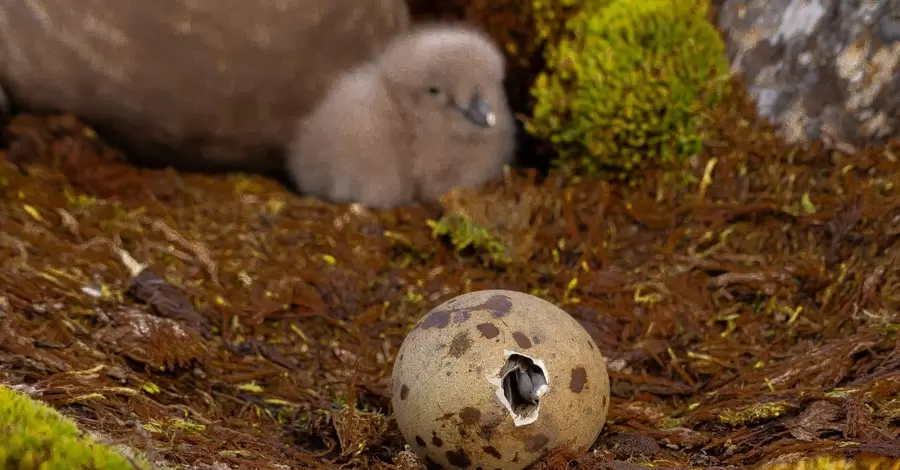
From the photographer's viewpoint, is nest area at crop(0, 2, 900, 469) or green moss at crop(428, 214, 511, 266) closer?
nest area at crop(0, 2, 900, 469)

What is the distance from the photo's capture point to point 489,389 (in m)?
2.11

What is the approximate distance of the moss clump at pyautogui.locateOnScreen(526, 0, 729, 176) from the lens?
390 centimetres

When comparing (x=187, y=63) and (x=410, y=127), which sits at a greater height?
(x=187, y=63)

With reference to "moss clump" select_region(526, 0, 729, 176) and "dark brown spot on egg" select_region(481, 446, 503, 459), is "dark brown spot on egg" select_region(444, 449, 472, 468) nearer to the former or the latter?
"dark brown spot on egg" select_region(481, 446, 503, 459)

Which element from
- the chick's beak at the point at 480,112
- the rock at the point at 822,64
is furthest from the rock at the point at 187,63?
the rock at the point at 822,64

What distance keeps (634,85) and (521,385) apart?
2165 millimetres

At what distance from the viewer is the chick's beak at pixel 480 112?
13.2 feet

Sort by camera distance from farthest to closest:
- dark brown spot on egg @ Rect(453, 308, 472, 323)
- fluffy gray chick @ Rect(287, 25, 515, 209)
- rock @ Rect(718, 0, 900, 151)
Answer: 1. fluffy gray chick @ Rect(287, 25, 515, 209)
2. rock @ Rect(718, 0, 900, 151)
3. dark brown spot on egg @ Rect(453, 308, 472, 323)

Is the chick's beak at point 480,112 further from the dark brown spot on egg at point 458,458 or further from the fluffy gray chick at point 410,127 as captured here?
the dark brown spot on egg at point 458,458

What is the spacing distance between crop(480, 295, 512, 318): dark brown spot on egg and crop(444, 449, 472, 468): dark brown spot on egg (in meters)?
0.37

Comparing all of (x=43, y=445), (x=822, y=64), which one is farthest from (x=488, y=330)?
(x=822, y=64)

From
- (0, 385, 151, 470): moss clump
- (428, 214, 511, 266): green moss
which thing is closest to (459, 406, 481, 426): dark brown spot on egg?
(0, 385, 151, 470): moss clump

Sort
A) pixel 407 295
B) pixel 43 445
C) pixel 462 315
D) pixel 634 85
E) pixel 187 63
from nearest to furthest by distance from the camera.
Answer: pixel 43 445 → pixel 462 315 → pixel 407 295 → pixel 634 85 → pixel 187 63

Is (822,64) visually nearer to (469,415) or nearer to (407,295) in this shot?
(407,295)
